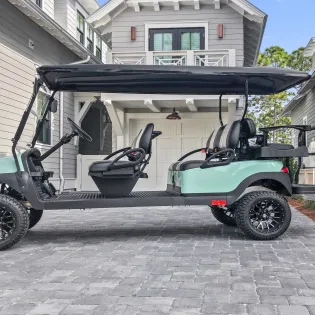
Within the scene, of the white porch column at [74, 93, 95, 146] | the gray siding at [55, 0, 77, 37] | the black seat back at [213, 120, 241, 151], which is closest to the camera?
the black seat back at [213, 120, 241, 151]

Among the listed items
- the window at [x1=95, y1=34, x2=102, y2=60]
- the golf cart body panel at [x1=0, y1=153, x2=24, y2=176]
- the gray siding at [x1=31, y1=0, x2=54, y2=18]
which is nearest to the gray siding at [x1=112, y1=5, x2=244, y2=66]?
the gray siding at [x1=31, y1=0, x2=54, y2=18]

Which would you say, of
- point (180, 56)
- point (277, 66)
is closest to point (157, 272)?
point (180, 56)

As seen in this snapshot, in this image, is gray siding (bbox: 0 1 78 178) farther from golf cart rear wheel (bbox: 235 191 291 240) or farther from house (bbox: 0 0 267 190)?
golf cart rear wheel (bbox: 235 191 291 240)

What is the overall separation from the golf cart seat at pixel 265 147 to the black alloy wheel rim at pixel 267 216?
1.92 feet

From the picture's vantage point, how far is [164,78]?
570 centimetres

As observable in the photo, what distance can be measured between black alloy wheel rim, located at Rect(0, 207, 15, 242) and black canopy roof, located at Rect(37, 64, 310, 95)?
1.63 meters

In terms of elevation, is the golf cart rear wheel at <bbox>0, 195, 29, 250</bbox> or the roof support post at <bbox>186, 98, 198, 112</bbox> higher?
the roof support post at <bbox>186, 98, 198, 112</bbox>

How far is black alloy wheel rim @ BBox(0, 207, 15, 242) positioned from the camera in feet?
16.6

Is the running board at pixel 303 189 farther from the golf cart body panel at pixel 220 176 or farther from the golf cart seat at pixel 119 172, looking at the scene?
the golf cart seat at pixel 119 172

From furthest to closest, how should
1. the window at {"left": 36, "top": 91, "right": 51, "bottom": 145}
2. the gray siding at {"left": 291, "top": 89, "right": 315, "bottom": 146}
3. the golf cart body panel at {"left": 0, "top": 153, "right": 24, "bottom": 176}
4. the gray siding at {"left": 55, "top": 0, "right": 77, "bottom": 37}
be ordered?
the gray siding at {"left": 291, "top": 89, "right": 315, "bottom": 146} < the gray siding at {"left": 55, "top": 0, "right": 77, "bottom": 37} < the window at {"left": 36, "top": 91, "right": 51, "bottom": 145} < the golf cart body panel at {"left": 0, "top": 153, "right": 24, "bottom": 176}

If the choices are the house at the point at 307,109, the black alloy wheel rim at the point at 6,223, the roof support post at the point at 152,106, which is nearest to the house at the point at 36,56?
the roof support post at the point at 152,106

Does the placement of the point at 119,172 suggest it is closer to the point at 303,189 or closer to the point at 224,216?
the point at 224,216

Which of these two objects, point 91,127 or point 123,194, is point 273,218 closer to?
point 123,194

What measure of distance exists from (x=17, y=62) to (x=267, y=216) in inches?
308
